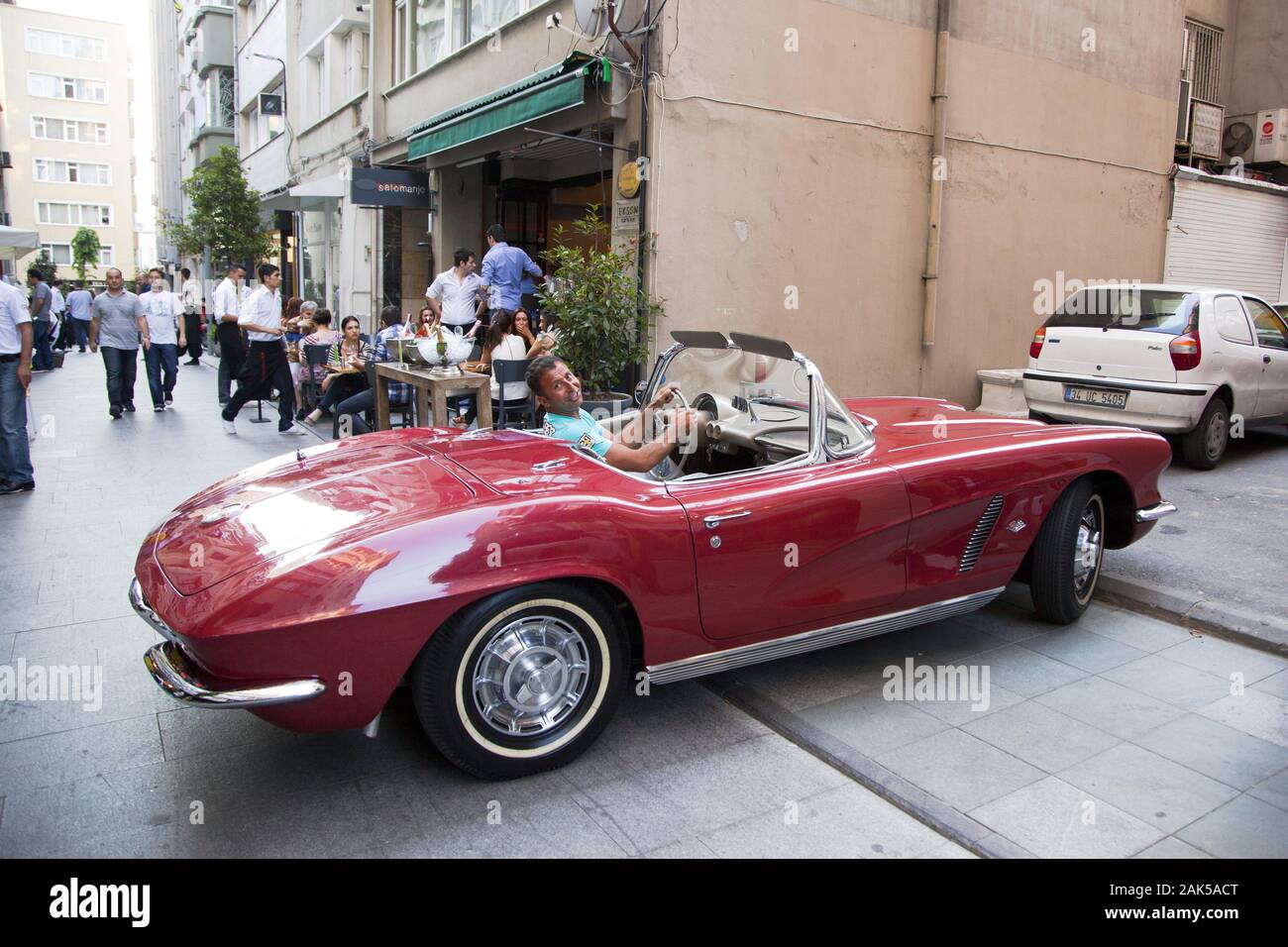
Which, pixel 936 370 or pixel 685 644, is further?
pixel 936 370

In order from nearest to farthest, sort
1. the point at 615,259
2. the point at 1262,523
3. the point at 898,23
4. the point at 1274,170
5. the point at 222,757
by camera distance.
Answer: the point at 222,757, the point at 1262,523, the point at 615,259, the point at 898,23, the point at 1274,170

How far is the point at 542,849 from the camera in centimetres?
278

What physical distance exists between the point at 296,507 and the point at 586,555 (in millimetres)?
1060

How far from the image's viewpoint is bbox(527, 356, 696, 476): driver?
13.0 ft

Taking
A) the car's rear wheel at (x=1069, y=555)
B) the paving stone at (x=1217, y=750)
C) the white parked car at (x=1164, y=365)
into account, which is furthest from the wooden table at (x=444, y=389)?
the white parked car at (x=1164, y=365)

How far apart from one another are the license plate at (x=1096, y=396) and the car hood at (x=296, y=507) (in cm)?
695

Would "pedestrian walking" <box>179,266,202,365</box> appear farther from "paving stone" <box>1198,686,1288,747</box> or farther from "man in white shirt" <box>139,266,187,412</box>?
"paving stone" <box>1198,686,1288,747</box>

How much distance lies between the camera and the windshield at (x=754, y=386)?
406 cm

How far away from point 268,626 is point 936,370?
9647 millimetres

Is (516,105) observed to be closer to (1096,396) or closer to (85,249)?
(1096,396)

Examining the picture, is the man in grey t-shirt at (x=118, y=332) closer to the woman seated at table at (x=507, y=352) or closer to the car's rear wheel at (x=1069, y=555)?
the woman seated at table at (x=507, y=352)

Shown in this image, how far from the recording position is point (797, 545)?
358 centimetres
